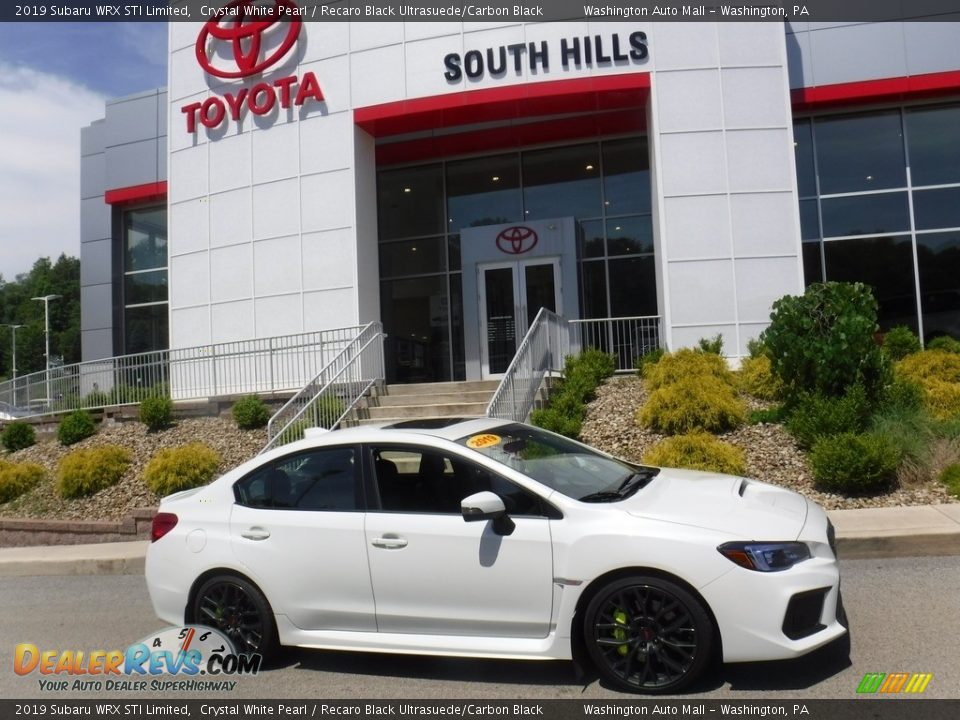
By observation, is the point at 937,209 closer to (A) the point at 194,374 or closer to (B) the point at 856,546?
(B) the point at 856,546

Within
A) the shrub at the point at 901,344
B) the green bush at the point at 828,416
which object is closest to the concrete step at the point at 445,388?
the green bush at the point at 828,416

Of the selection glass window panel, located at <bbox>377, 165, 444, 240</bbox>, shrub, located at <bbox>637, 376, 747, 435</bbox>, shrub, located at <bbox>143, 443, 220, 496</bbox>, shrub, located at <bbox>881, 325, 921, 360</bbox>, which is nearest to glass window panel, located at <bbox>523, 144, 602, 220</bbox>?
glass window panel, located at <bbox>377, 165, 444, 240</bbox>

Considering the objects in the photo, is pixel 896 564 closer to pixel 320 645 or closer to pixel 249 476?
pixel 320 645

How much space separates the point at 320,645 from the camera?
4.83m

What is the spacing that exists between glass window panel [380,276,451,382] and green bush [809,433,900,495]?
11.2 metres

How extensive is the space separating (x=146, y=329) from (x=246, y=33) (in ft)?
30.6

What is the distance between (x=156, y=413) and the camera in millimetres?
14109

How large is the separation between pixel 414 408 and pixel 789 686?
29.2 ft

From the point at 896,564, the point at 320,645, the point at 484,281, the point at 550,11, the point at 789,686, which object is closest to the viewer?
the point at 789,686

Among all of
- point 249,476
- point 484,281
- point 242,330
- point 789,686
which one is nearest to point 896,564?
point 789,686

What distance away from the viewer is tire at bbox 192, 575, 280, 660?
16.3 ft

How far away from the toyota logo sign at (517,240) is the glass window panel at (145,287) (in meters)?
10.3

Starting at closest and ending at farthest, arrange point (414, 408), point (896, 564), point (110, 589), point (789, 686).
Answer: point (789, 686)
point (896, 564)
point (110, 589)
point (414, 408)

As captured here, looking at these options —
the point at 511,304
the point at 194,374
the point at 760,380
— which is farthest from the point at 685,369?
the point at 194,374
